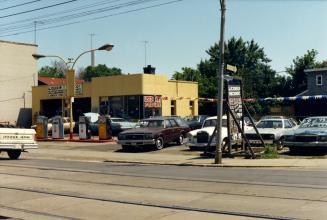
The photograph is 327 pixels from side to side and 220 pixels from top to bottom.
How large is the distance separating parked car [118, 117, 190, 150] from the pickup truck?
4.89m

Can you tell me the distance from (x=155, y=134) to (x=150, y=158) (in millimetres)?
3751

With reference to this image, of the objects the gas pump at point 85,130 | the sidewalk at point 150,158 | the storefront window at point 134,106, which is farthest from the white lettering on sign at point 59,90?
the sidewalk at point 150,158

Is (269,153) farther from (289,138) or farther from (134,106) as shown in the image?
(134,106)

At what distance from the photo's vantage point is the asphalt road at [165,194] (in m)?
9.46

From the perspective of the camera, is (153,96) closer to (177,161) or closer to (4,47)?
(4,47)

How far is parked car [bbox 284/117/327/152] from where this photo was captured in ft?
68.5

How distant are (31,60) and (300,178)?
51.6 meters

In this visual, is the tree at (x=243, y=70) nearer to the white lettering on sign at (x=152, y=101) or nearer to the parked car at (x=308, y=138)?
the white lettering on sign at (x=152, y=101)

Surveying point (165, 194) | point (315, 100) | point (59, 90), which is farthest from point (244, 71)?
point (165, 194)

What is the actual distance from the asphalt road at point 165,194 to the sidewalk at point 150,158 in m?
1.70

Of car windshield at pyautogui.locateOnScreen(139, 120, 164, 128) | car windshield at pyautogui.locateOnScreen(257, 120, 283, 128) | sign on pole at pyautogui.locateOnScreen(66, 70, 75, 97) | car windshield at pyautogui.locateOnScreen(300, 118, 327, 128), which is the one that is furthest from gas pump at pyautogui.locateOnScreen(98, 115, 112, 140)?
car windshield at pyautogui.locateOnScreen(300, 118, 327, 128)

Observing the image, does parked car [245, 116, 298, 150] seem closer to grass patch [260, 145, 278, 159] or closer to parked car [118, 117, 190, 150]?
grass patch [260, 145, 278, 159]

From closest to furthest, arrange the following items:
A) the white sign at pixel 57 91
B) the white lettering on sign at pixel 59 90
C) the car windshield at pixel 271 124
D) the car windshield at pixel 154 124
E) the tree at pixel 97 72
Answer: the car windshield at pixel 271 124 → the car windshield at pixel 154 124 → the white lettering on sign at pixel 59 90 → the white sign at pixel 57 91 → the tree at pixel 97 72

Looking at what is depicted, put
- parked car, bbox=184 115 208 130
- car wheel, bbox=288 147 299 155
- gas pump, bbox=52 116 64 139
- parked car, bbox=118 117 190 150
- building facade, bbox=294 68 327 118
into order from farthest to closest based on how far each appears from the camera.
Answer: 1. building facade, bbox=294 68 327 118
2. gas pump, bbox=52 116 64 139
3. parked car, bbox=184 115 208 130
4. parked car, bbox=118 117 190 150
5. car wheel, bbox=288 147 299 155
